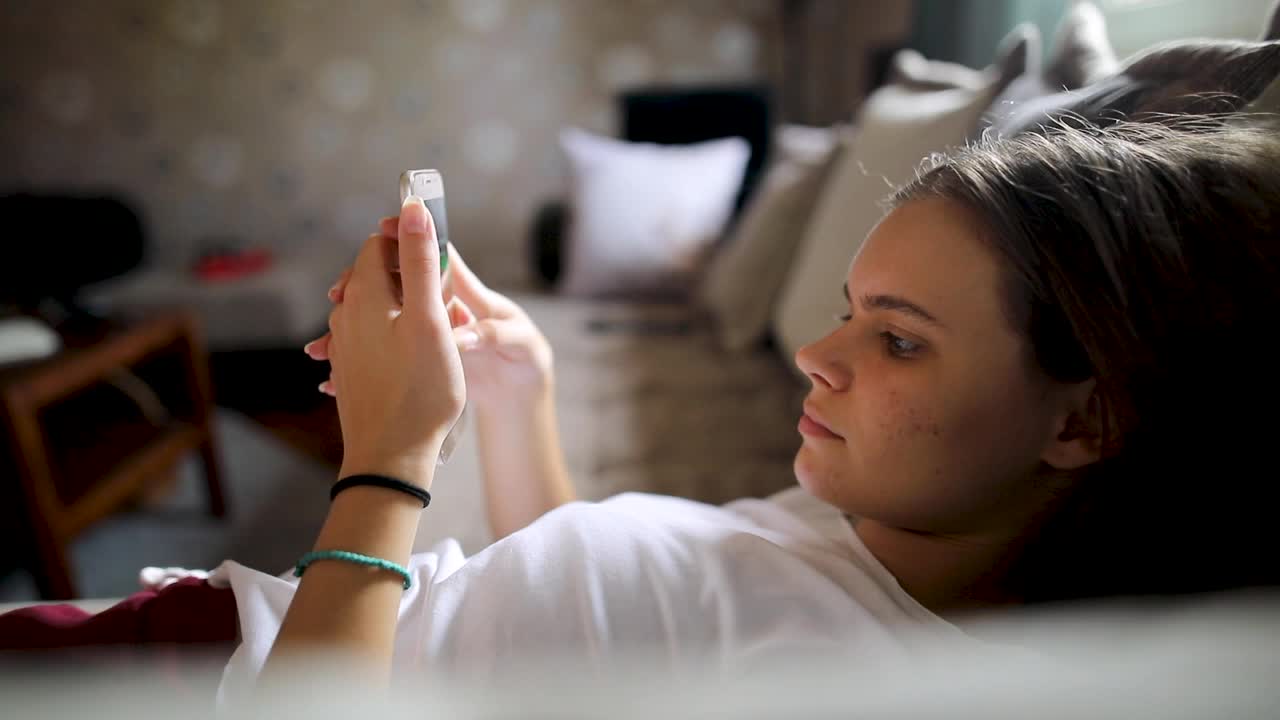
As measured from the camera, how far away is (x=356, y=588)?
1.24ft

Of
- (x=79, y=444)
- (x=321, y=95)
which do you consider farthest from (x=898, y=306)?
(x=321, y=95)

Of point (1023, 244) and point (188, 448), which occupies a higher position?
point (1023, 244)

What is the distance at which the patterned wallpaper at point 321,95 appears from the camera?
3.23m

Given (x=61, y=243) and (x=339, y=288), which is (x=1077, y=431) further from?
(x=61, y=243)

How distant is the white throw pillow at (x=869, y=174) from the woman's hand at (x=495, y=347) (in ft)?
0.94

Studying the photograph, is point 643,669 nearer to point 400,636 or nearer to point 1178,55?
point 400,636

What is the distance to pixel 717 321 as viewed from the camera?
1.64 m

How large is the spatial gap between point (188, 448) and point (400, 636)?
5.19 feet

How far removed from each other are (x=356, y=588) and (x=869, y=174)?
2.33ft

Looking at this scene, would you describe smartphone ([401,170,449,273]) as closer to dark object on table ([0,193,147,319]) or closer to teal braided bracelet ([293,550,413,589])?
teal braided bracelet ([293,550,413,589])

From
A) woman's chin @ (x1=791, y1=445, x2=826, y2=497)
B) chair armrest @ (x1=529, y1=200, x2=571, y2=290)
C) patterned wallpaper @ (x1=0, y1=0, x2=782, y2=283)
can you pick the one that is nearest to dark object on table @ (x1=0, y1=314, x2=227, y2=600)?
chair armrest @ (x1=529, y1=200, x2=571, y2=290)

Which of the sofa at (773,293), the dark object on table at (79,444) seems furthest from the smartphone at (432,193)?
the dark object on table at (79,444)

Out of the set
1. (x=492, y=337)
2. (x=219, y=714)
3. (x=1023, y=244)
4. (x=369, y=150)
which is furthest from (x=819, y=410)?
(x=369, y=150)

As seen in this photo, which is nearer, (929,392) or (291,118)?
(929,392)
